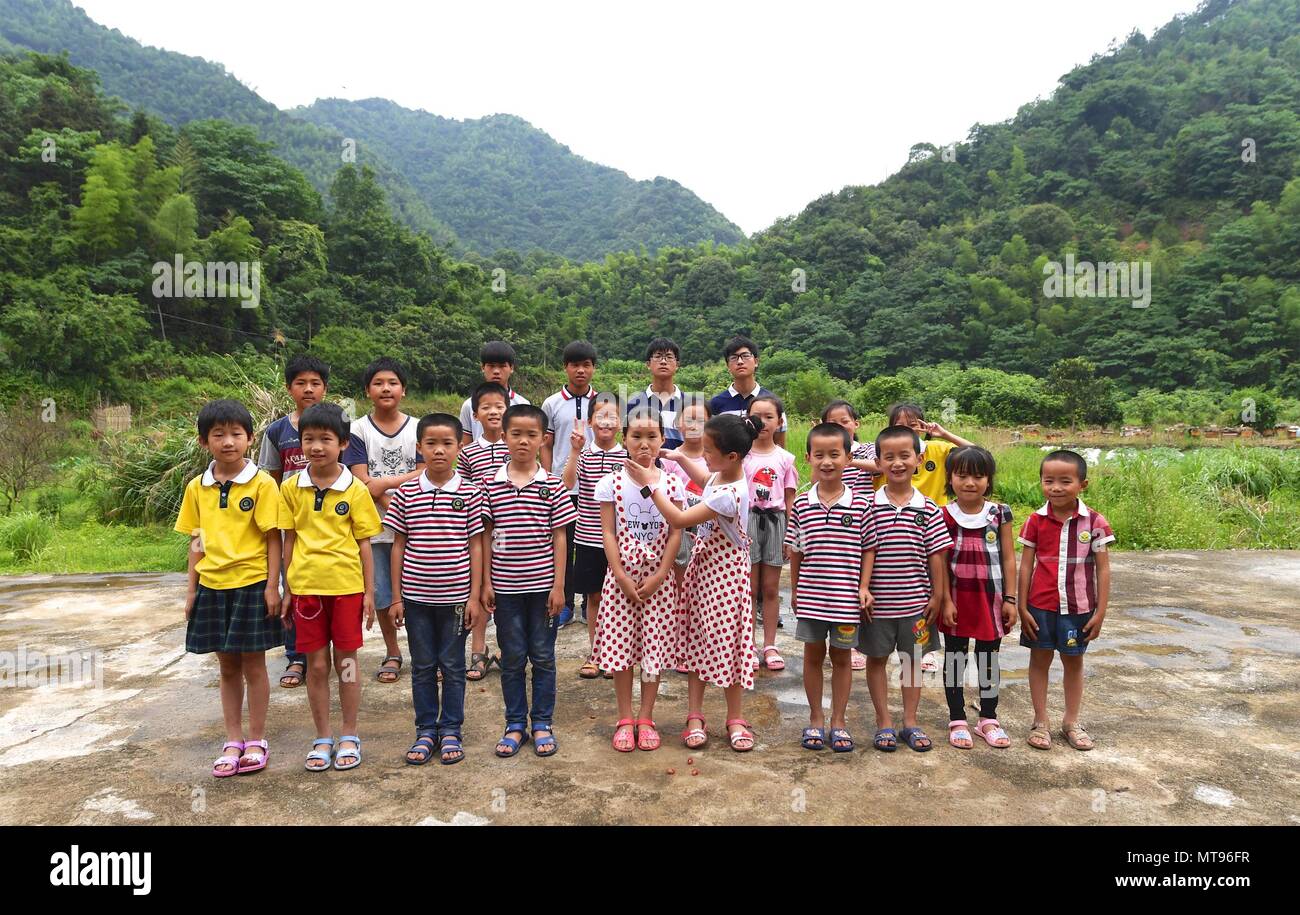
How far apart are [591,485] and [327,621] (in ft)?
4.67

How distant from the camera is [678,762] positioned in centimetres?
290

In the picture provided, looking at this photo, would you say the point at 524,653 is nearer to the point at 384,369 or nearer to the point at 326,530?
the point at 326,530

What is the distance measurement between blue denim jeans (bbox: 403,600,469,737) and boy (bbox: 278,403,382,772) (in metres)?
0.20

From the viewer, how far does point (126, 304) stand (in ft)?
76.0

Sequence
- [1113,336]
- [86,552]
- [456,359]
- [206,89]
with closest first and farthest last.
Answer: [86,552] → [456,359] → [1113,336] → [206,89]

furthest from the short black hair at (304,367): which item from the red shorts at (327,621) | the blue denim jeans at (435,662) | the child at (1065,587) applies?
the child at (1065,587)

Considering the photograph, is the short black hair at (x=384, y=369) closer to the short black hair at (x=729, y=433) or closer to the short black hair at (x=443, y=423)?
the short black hair at (x=443, y=423)

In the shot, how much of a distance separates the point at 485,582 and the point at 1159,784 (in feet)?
8.50

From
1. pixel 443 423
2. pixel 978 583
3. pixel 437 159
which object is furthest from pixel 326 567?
pixel 437 159

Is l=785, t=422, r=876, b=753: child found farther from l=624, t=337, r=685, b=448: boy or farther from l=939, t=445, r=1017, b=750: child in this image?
l=624, t=337, r=685, b=448: boy

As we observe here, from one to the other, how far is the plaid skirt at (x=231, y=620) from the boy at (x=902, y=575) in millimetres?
2336

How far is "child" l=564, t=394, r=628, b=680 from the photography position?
3787 mm

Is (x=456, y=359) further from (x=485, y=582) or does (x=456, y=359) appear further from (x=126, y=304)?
(x=485, y=582)

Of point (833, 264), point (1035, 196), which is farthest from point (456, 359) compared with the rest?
point (1035, 196)
